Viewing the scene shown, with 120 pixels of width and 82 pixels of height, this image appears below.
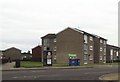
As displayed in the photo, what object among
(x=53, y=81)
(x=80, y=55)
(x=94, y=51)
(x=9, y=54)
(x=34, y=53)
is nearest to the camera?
(x=53, y=81)

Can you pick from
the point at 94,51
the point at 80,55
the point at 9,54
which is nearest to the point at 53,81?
the point at 80,55

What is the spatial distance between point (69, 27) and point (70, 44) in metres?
4.04

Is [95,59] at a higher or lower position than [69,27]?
lower

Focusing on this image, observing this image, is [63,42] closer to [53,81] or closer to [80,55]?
[80,55]

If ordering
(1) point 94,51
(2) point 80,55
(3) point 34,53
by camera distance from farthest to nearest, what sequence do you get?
(3) point 34,53
(1) point 94,51
(2) point 80,55

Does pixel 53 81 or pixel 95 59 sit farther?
pixel 95 59

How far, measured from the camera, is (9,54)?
13688 cm

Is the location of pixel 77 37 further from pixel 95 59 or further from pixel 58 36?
pixel 95 59

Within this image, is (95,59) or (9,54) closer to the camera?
(95,59)

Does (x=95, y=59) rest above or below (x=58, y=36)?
below

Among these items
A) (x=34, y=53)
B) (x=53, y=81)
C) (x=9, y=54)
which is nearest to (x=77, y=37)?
(x=34, y=53)

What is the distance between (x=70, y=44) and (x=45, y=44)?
1465 centimetres

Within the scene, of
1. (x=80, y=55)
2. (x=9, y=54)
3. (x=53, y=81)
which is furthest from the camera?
(x=9, y=54)

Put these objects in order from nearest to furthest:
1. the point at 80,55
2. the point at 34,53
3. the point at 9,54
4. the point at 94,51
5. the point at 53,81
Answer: the point at 53,81 < the point at 80,55 < the point at 94,51 < the point at 34,53 < the point at 9,54
